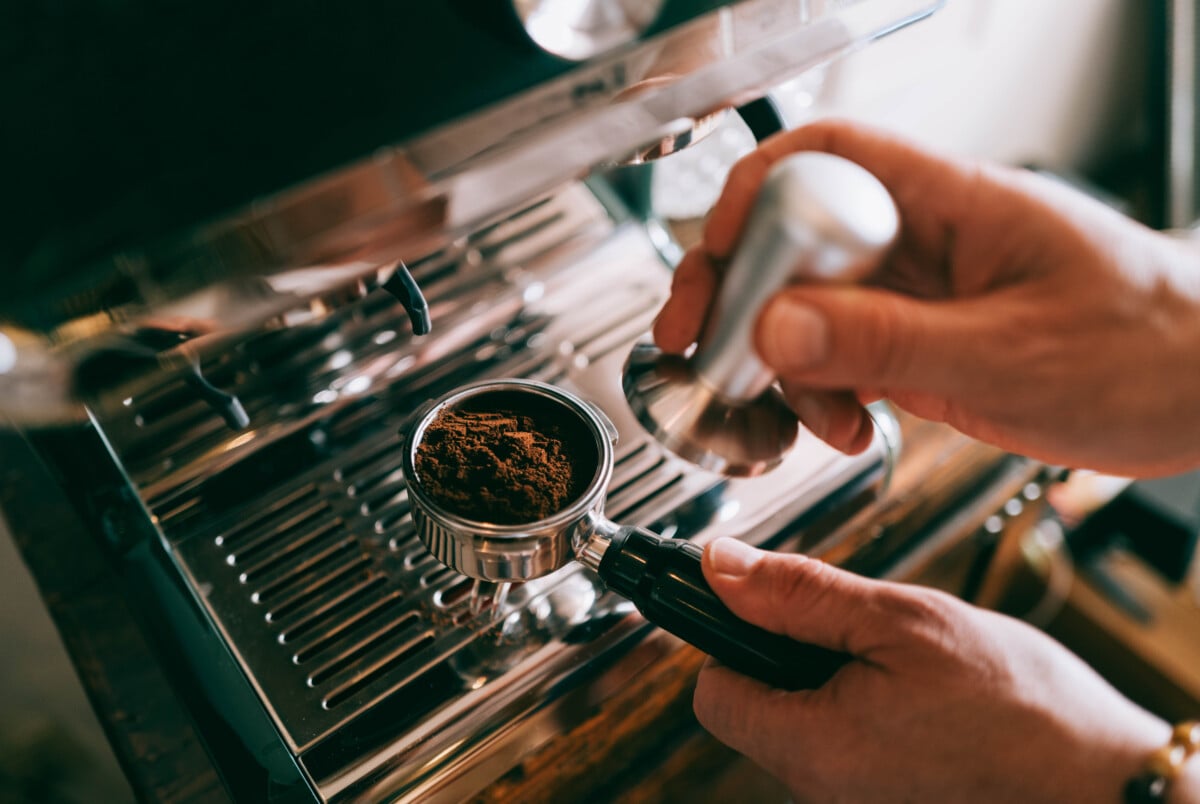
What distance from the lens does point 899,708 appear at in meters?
0.51

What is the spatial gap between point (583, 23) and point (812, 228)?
21 cm

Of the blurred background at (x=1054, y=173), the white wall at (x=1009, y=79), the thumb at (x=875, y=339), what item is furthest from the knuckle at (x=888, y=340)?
the white wall at (x=1009, y=79)

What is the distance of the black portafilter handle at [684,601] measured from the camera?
491 mm

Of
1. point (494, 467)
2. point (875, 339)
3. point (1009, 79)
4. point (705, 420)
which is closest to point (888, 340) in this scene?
point (875, 339)

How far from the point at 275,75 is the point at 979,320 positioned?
1.26 ft

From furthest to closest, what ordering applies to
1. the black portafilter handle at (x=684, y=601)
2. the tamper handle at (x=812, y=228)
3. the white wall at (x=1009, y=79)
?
the white wall at (x=1009, y=79)
the black portafilter handle at (x=684, y=601)
the tamper handle at (x=812, y=228)

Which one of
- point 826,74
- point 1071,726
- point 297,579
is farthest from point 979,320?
point 826,74

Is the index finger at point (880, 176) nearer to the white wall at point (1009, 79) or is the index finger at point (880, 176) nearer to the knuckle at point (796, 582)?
the knuckle at point (796, 582)

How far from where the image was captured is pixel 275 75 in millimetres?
424

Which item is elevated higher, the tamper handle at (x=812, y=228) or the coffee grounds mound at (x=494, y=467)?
the coffee grounds mound at (x=494, y=467)

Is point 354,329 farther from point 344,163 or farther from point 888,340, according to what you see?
point 888,340

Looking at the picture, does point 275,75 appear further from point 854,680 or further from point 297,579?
Result: point 854,680

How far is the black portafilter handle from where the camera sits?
491 mm

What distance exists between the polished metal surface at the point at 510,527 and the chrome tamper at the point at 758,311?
4cm
